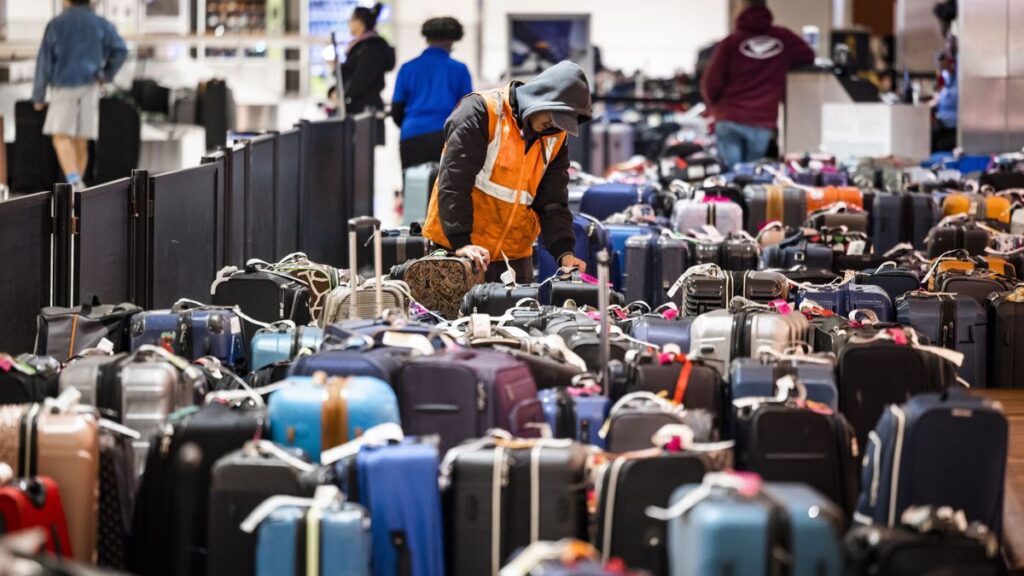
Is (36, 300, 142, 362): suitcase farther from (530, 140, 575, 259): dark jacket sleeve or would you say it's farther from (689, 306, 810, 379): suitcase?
(530, 140, 575, 259): dark jacket sleeve

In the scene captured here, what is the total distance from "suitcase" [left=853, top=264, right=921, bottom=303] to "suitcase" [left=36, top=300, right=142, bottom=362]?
10.9 ft

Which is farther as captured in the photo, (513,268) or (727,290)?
(513,268)

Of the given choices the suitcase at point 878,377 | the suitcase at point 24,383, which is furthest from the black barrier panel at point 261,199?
the suitcase at point 878,377

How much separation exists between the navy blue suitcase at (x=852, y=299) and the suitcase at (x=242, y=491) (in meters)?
3.35

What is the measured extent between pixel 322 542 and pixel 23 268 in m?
2.98

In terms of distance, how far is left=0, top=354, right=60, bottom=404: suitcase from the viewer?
5.30m

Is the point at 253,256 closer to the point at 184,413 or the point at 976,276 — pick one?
the point at 976,276

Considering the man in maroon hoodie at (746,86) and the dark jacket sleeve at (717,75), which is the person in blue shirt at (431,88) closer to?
the dark jacket sleeve at (717,75)

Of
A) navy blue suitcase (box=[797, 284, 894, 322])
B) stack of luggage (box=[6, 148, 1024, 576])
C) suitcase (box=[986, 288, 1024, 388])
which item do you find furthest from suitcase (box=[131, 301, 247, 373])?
suitcase (box=[986, 288, 1024, 388])

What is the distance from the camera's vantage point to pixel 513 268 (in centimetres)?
827

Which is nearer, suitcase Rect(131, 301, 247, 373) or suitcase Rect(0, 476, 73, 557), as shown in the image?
suitcase Rect(0, 476, 73, 557)

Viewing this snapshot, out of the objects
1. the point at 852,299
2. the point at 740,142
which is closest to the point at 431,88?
the point at 740,142

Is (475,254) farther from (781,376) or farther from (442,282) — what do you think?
(781,376)

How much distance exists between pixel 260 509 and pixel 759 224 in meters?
7.01
